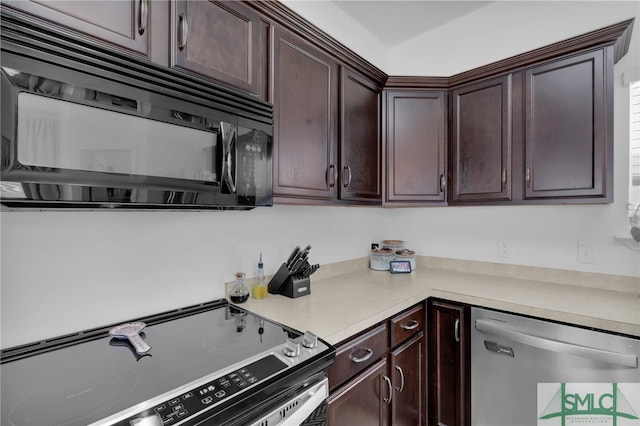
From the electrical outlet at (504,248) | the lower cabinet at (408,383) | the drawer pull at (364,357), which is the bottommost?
the lower cabinet at (408,383)

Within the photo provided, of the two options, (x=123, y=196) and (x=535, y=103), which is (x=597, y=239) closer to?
(x=535, y=103)

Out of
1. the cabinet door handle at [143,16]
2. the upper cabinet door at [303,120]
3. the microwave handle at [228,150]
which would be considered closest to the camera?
the cabinet door handle at [143,16]

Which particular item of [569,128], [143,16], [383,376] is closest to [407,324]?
[383,376]

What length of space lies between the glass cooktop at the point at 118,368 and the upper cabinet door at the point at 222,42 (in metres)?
0.95

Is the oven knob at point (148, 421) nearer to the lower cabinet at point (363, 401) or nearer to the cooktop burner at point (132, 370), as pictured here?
the cooktop burner at point (132, 370)

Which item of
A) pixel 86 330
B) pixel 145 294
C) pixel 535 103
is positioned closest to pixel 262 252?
pixel 145 294

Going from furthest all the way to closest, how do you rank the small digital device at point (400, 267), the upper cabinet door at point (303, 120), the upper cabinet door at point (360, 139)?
the small digital device at point (400, 267) → the upper cabinet door at point (360, 139) → the upper cabinet door at point (303, 120)

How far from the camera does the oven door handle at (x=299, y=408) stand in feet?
2.75

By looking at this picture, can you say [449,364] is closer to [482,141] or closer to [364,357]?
[364,357]

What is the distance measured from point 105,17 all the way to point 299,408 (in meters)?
1.26

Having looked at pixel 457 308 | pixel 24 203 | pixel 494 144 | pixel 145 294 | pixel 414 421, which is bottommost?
pixel 414 421

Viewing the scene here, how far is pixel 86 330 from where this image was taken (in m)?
1.10

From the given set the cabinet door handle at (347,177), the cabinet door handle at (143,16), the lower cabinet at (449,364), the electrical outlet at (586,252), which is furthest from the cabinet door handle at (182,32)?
the electrical outlet at (586,252)

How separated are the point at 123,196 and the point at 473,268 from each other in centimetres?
214
